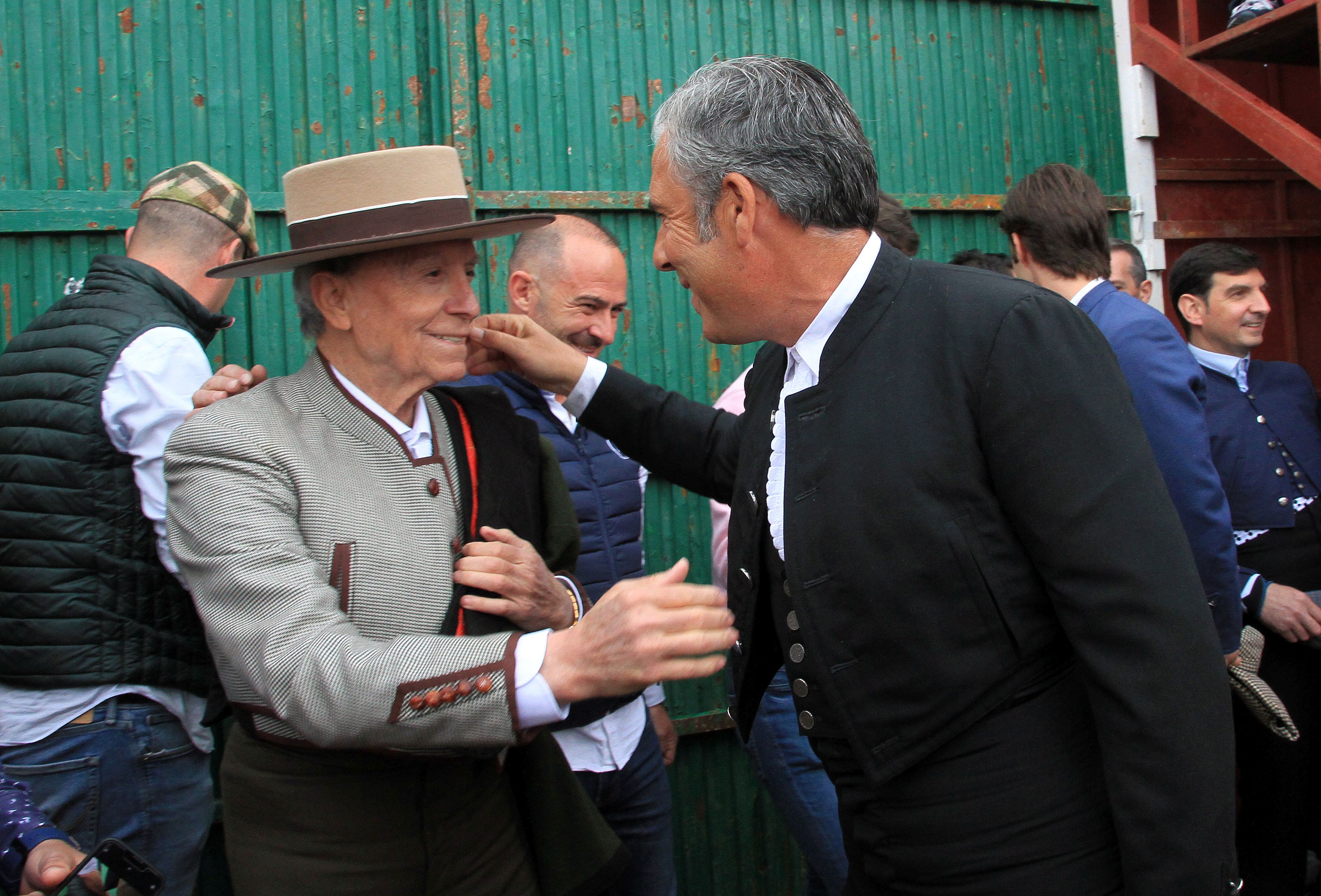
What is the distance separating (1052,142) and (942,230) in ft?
2.24

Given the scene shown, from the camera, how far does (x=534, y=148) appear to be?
3.57 m

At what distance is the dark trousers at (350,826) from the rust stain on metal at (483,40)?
246 centimetres

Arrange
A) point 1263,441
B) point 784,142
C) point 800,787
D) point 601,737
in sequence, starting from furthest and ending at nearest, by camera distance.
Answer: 1. point 1263,441
2. point 800,787
3. point 601,737
4. point 784,142

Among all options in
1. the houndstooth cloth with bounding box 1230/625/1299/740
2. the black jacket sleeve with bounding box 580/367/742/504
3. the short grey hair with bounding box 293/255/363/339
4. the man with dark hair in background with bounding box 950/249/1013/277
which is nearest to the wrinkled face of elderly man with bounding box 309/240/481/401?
the short grey hair with bounding box 293/255/363/339

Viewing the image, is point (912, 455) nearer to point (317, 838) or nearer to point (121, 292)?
point (317, 838)

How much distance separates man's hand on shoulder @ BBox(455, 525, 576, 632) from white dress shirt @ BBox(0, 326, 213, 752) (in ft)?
2.96

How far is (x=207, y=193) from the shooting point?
8.84ft

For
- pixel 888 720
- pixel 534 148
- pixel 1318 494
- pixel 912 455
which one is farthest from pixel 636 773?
pixel 1318 494

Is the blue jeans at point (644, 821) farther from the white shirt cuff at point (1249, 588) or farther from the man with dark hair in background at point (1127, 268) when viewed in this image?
the man with dark hair in background at point (1127, 268)

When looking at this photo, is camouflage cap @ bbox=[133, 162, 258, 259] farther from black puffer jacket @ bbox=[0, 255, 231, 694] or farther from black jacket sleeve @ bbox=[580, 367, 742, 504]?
black jacket sleeve @ bbox=[580, 367, 742, 504]

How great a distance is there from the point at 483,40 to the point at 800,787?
260 cm

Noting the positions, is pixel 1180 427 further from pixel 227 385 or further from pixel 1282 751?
pixel 227 385

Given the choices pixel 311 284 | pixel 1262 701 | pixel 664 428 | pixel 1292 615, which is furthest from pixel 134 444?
pixel 1292 615

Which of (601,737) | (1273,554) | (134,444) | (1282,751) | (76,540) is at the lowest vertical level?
(1282,751)
